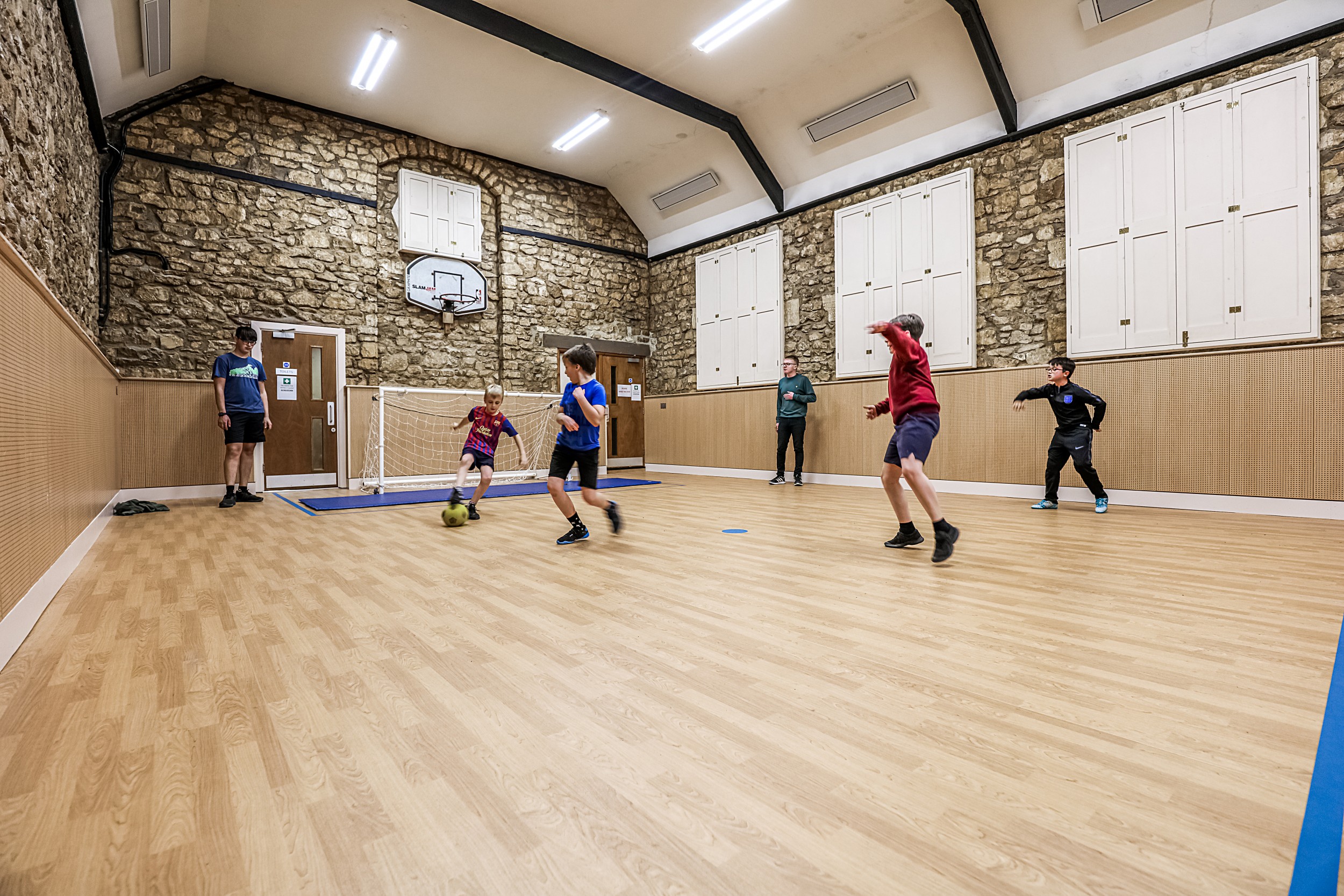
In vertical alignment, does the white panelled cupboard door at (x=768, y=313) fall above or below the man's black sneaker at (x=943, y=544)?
above

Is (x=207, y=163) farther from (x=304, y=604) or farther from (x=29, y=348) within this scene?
(x=304, y=604)

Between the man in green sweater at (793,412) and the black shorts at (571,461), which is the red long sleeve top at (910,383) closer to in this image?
the black shorts at (571,461)

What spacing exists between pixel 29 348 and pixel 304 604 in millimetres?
1392

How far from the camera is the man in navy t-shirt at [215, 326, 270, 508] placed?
583 centimetres

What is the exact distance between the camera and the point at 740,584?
2.78 meters

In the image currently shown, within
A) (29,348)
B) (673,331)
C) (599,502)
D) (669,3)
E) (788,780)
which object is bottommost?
(788,780)

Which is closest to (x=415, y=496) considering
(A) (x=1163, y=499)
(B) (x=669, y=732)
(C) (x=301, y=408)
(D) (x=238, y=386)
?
(D) (x=238, y=386)

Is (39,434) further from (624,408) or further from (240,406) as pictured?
(624,408)

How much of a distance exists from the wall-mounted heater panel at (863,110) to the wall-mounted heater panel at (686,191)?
75.7 inches

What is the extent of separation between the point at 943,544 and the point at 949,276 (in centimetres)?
499

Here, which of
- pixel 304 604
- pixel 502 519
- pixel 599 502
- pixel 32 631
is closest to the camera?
pixel 32 631

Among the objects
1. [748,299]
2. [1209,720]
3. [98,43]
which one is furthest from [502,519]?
[748,299]

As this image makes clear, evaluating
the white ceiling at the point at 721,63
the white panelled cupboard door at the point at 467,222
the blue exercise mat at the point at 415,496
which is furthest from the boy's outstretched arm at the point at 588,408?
the white panelled cupboard door at the point at 467,222

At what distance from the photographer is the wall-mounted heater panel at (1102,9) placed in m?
5.59
